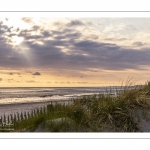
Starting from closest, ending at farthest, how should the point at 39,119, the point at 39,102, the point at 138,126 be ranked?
the point at 39,119 < the point at 138,126 < the point at 39,102

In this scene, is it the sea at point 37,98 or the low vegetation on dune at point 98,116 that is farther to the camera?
the sea at point 37,98

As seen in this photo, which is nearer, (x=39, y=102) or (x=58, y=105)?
(x=58, y=105)

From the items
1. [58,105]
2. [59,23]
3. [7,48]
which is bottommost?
[58,105]

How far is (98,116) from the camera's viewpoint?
8258 mm

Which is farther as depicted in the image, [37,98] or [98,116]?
[37,98]

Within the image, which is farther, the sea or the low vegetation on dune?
the sea

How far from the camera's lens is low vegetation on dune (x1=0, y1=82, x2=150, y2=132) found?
7666mm

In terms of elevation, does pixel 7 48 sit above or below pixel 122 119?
above

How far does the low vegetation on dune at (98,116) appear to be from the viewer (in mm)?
7666

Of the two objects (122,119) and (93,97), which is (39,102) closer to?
(93,97)
